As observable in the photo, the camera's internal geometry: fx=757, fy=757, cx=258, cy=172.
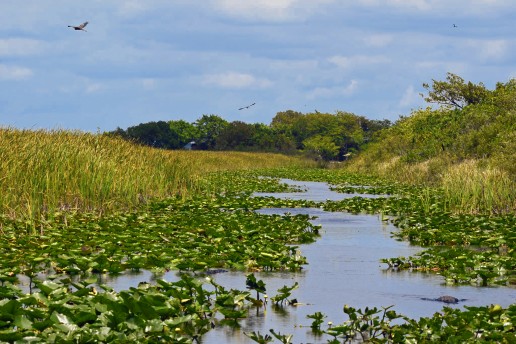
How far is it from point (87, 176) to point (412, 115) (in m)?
48.1

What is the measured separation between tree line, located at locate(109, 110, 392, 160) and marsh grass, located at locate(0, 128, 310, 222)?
273ft

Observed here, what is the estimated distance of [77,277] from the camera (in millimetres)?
12438

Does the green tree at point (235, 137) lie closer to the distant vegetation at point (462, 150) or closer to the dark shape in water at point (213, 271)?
the distant vegetation at point (462, 150)

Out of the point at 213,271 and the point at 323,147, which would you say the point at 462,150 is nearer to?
the point at 213,271

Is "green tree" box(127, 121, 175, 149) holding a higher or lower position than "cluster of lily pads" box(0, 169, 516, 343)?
higher

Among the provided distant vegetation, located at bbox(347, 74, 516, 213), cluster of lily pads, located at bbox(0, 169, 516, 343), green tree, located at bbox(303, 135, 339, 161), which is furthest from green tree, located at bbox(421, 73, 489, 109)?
green tree, located at bbox(303, 135, 339, 161)

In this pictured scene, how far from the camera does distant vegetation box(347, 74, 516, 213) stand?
78.9 ft

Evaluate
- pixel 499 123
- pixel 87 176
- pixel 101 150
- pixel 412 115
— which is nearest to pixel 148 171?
pixel 101 150

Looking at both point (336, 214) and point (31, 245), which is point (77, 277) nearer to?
point (31, 245)

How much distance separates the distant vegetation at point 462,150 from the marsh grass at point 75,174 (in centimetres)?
1025

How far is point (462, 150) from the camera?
4212 cm

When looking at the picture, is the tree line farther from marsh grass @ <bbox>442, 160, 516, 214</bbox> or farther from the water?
the water

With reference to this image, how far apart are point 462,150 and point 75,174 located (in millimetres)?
27031

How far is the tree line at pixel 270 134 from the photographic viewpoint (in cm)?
12038
